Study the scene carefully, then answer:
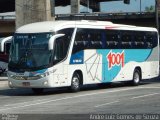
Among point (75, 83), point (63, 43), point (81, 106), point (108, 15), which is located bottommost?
point (75, 83)

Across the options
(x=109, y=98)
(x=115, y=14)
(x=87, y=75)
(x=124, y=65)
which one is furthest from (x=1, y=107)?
(x=115, y=14)

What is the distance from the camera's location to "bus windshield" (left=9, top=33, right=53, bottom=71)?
24453 mm

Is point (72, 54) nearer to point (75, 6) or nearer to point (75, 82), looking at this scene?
point (75, 82)

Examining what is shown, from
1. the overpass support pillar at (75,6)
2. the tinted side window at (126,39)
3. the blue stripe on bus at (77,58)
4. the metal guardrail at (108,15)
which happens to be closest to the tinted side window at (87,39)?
the blue stripe on bus at (77,58)

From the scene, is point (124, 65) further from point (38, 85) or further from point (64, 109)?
point (64, 109)

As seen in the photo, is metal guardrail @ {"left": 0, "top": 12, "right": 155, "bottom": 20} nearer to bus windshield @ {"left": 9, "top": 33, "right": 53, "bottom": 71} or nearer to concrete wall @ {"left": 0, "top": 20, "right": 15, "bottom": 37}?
concrete wall @ {"left": 0, "top": 20, "right": 15, "bottom": 37}

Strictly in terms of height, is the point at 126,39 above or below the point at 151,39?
above

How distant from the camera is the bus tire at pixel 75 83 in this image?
84.7 ft

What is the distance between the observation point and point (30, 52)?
24.7 metres

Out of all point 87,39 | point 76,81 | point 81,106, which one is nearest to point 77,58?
point 76,81

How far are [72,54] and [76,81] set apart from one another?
1.32 metres

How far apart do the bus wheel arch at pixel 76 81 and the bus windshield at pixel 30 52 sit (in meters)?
1.98

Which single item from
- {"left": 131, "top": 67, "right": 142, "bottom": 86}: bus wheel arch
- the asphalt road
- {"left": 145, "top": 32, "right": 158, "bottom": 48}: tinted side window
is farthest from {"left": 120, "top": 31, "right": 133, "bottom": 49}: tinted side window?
the asphalt road

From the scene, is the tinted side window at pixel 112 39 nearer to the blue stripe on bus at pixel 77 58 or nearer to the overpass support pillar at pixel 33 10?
the blue stripe on bus at pixel 77 58
